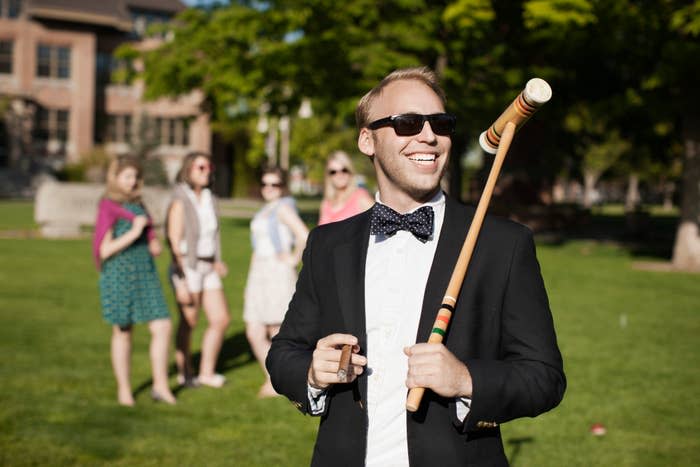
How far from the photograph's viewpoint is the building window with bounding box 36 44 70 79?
5606 cm

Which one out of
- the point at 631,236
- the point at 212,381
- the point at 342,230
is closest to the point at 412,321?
the point at 342,230

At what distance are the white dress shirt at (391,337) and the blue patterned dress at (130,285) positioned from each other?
4813mm

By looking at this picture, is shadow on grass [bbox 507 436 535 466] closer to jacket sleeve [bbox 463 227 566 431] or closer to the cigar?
jacket sleeve [bbox 463 227 566 431]

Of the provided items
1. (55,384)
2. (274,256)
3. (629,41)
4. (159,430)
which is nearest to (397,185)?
(159,430)

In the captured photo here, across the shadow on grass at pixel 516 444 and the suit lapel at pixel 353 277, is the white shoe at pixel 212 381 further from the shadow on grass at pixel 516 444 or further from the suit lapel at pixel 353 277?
the suit lapel at pixel 353 277

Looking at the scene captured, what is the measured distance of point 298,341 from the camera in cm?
263

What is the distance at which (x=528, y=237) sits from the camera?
2414 mm

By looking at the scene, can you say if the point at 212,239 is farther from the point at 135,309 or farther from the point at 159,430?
the point at 159,430

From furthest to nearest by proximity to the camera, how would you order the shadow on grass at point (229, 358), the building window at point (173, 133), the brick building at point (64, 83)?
the building window at point (173, 133) → the brick building at point (64, 83) → the shadow on grass at point (229, 358)

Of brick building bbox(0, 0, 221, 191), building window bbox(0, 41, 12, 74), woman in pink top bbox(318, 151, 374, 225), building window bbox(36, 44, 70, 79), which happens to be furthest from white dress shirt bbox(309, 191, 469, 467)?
building window bbox(0, 41, 12, 74)

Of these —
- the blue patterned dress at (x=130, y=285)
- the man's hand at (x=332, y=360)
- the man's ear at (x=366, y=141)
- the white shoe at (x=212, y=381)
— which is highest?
the man's ear at (x=366, y=141)

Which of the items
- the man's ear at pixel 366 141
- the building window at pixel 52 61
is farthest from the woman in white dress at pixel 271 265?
the building window at pixel 52 61

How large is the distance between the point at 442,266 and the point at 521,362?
365mm

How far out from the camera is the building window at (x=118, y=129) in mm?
58312
